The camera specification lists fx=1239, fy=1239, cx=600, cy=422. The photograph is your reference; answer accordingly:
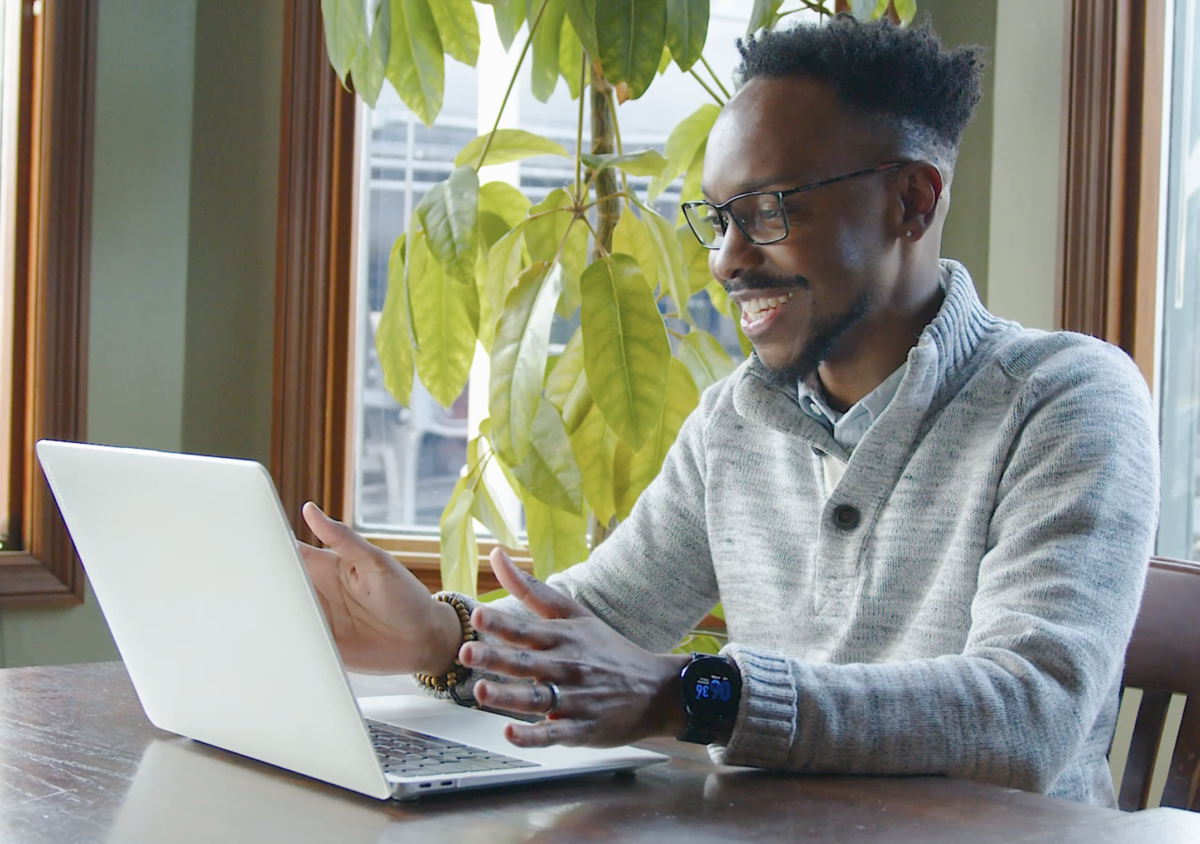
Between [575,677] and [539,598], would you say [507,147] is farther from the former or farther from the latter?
[575,677]

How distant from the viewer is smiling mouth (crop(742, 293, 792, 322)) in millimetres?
1368

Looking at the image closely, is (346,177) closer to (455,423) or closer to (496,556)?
(455,423)

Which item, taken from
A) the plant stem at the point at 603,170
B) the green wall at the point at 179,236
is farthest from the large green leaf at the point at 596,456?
the green wall at the point at 179,236

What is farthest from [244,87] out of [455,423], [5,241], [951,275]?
[951,275]

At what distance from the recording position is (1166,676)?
1200mm

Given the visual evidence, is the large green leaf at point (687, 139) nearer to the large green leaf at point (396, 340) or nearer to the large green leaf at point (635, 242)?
the large green leaf at point (635, 242)

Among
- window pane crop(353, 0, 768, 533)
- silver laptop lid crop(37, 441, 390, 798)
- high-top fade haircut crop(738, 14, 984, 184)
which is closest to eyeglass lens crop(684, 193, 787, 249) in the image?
high-top fade haircut crop(738, 14, 984, 184)

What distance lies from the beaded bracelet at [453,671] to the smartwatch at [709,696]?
0.29 meters

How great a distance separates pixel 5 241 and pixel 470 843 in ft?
6.57

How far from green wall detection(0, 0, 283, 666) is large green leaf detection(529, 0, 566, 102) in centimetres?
85

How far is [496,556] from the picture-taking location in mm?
913

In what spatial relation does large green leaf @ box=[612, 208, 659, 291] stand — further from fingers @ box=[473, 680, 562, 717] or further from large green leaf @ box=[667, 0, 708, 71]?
fingers @ box=[473, 680, 562, 717]

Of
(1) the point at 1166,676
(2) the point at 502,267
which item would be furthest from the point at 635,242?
(1) the point at 1166,676

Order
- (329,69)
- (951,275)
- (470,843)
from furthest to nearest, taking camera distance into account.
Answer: (329,69)
(951,275)
(470,843)
